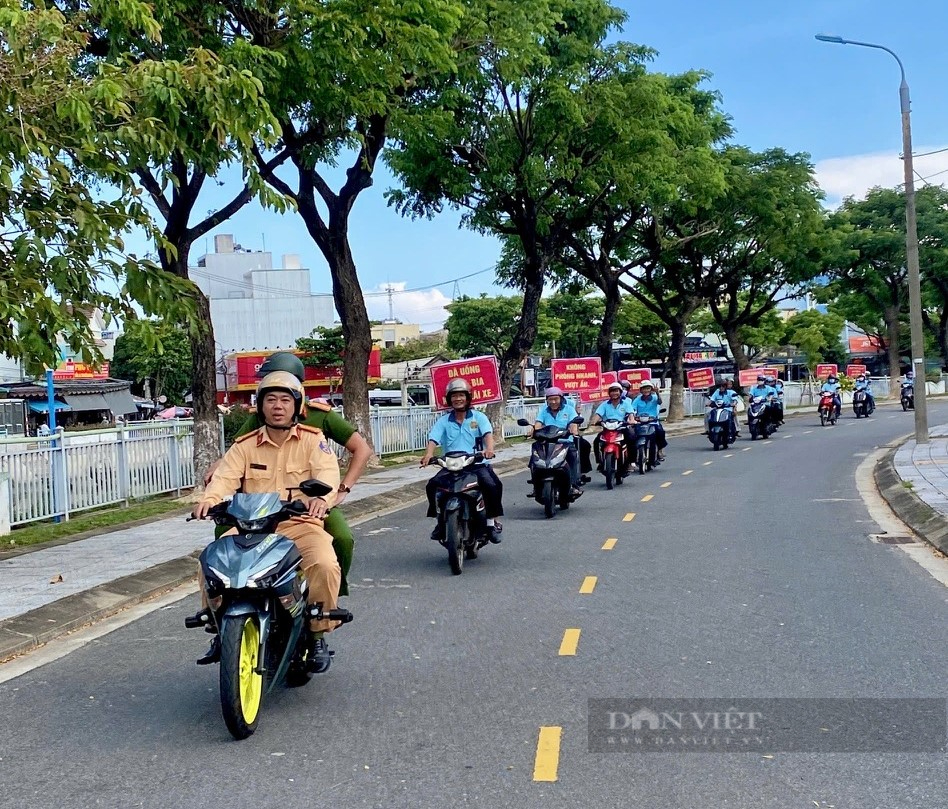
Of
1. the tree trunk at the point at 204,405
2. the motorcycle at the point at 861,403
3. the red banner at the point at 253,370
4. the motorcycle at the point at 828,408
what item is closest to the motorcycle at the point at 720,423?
the motorcycle at the point at 828,408

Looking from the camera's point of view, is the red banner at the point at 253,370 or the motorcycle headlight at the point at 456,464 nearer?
the motorcycle headlight at the point at 456,464

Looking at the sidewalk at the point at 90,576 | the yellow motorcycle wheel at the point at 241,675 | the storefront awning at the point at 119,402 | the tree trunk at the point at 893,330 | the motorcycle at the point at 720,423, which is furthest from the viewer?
the tree trunk at the point at 893,330

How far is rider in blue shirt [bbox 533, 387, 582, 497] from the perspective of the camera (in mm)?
14461

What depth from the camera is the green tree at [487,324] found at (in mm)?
66375

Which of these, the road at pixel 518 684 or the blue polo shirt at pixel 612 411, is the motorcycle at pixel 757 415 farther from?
the road at pixel 518 684

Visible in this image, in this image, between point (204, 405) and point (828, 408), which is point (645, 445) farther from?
point (828, 408)

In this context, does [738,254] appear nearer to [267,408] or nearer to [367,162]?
[367,162]

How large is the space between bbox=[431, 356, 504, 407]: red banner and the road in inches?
495

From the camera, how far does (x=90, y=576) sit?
32.8 ft

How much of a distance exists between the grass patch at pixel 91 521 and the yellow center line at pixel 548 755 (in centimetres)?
883

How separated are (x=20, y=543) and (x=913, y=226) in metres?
19.7

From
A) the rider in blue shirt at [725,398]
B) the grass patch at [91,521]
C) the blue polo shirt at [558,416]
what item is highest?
the blue polo shirt at [558,416]

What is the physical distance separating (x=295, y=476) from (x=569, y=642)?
2156 millimetres

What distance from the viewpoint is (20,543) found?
12625mm
